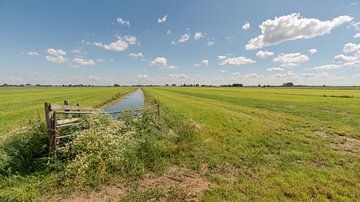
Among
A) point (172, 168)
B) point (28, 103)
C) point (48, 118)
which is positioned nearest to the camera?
point (48, 118)

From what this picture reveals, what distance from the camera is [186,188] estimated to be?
16.4ft

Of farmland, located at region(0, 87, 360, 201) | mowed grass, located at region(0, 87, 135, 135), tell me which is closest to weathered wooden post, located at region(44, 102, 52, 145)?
farmland, located at region(0, 87, 360, 201)

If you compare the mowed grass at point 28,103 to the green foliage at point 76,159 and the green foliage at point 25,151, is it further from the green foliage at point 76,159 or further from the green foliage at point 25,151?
the green foliage at point 76,159

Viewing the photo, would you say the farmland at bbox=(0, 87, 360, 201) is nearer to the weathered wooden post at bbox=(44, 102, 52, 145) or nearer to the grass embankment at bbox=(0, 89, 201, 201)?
the grass embankment at bbox=(0, 89, 201, 201)

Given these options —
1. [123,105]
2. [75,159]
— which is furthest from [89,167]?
[123,105]

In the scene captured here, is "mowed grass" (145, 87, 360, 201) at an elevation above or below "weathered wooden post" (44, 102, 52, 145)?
below

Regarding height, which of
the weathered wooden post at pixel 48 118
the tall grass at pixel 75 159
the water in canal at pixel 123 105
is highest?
the weathered wooden post at pixel 48 118

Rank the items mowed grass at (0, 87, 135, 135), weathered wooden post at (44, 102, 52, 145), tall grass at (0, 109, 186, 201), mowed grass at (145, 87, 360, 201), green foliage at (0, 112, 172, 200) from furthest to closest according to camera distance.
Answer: mowed grass at (0, 87, 135, 135) < weathered wooden post at (44, 102, 52, 145) < green foliage at (0, 112, 172, 200) < tall grass at (0, 109, 186, 201) < mowed grass at (145, 87, 360, 201)

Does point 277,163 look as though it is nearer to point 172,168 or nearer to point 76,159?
point 172,168

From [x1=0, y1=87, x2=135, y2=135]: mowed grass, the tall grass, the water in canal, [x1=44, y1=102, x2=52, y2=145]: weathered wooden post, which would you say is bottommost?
the water in canal

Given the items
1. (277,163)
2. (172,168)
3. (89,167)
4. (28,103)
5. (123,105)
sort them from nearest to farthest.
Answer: (89,167)
(172,168)
(277,163)
(28,103)
(123,105)

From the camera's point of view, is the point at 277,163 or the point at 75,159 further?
the point at 277,163

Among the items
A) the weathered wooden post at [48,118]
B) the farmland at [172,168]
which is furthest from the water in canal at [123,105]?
the weathered wooden post at [48,118]

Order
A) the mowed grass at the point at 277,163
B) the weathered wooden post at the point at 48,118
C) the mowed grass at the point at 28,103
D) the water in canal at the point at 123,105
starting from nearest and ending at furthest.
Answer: the mowed grass at the point at 277,163
the weathered wooden post at the point at 48,118
the mowed grass at the point at 28,103
the water in canal at the point at 123,105
